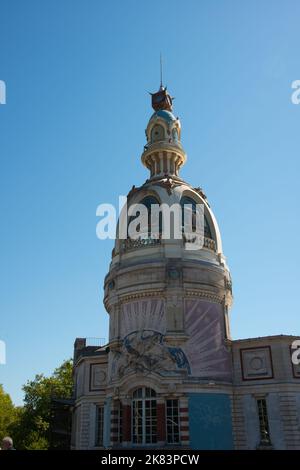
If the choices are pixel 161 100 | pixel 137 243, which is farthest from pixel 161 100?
pixel 137 243

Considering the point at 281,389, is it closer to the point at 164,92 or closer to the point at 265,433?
the point at 265,433

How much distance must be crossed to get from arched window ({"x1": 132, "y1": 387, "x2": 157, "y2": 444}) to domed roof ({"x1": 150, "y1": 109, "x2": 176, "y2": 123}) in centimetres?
2092

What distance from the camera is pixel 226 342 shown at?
88.2 ft

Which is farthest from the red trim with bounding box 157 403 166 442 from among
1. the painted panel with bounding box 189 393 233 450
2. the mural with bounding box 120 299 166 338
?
the mural with bounding box 120 299 166 338

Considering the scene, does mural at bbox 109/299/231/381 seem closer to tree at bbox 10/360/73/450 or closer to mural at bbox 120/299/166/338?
mural at bbox 120/299/166/338

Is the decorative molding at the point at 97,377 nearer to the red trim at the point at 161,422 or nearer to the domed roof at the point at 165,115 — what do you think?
the red trim at the point at 161,422

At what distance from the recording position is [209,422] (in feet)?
79.4

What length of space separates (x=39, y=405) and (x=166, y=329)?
1232 inches

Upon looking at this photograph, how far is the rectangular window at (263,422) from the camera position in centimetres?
2475

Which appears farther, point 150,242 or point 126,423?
point 150,242

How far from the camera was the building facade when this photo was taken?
79.8 ft

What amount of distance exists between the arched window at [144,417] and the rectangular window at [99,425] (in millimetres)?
5167

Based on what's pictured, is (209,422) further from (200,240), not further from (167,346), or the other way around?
(200,240)

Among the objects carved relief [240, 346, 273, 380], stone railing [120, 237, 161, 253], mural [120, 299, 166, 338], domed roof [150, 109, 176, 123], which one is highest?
domed roof [150, 109, 176, 123]
